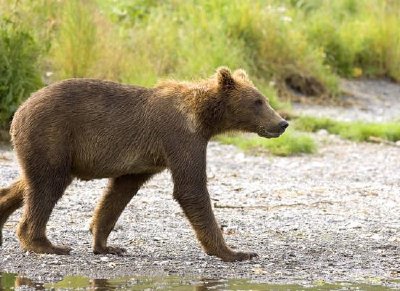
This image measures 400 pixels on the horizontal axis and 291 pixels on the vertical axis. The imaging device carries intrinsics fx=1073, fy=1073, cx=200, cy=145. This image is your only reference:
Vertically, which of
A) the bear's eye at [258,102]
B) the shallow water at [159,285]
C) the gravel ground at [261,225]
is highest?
the bear's eye at [258,102]

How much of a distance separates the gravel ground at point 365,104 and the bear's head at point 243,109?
27.0ft

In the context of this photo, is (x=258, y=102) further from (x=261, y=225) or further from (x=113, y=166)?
(x=261, y=225)

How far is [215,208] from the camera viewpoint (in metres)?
10.8

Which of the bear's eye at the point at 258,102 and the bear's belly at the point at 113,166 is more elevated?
the bear's eye at the point at 258,102

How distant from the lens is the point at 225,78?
349 inches

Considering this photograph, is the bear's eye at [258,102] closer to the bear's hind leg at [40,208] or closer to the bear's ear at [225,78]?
the bear's ear at [225,78]

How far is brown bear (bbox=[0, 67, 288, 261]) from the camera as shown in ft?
27.2

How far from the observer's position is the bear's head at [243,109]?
8.90m

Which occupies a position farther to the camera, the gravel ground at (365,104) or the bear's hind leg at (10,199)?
the gravel ground at (365,104)

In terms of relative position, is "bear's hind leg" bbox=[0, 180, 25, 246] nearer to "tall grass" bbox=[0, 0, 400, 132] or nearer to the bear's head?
the bear's head

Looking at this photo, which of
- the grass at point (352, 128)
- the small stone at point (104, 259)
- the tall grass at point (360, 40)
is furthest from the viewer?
the tall grass at point (360, 40)

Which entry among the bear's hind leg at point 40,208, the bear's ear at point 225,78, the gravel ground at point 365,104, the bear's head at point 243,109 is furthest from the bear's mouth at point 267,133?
the gravel ground at point 365,104

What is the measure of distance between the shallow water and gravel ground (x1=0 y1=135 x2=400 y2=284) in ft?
0.49

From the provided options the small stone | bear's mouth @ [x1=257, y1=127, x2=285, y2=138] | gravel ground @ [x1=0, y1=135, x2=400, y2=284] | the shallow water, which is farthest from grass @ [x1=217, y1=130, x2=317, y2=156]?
the shallow water
